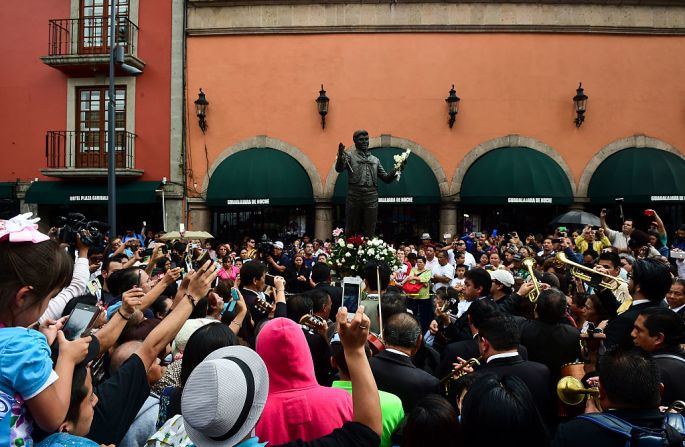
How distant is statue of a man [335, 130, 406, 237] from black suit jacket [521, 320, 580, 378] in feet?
17.7

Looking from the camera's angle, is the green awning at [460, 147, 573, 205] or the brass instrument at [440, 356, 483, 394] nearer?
the brass instrument at [440, 356, 483, 394]

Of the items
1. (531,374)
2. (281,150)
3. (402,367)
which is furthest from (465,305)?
(281,150)

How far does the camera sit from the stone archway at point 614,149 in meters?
18.5

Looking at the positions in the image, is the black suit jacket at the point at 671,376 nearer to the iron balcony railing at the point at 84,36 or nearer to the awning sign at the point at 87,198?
the awning sign at the point at 87,198

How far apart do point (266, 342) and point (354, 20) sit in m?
17.6

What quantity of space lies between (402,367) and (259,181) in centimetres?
1486

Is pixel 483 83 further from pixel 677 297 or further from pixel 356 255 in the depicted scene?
pixel 677 297

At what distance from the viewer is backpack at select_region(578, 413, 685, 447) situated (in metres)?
2.32

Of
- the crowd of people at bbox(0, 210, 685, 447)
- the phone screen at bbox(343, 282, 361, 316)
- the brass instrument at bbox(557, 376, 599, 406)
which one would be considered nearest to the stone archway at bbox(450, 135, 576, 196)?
the phone screen at bbox(343, 282, 361, 316)

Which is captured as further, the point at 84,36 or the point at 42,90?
the point at 42,90

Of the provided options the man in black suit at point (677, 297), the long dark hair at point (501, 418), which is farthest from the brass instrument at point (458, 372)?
the man in black suit at point (677, 297)

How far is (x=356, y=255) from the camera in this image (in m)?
8.63

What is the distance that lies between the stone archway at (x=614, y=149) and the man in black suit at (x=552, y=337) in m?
15.4

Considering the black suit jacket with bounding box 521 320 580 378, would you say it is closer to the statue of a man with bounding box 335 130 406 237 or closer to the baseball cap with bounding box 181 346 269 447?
the baseball cap with bounding box 181 346 269 447
